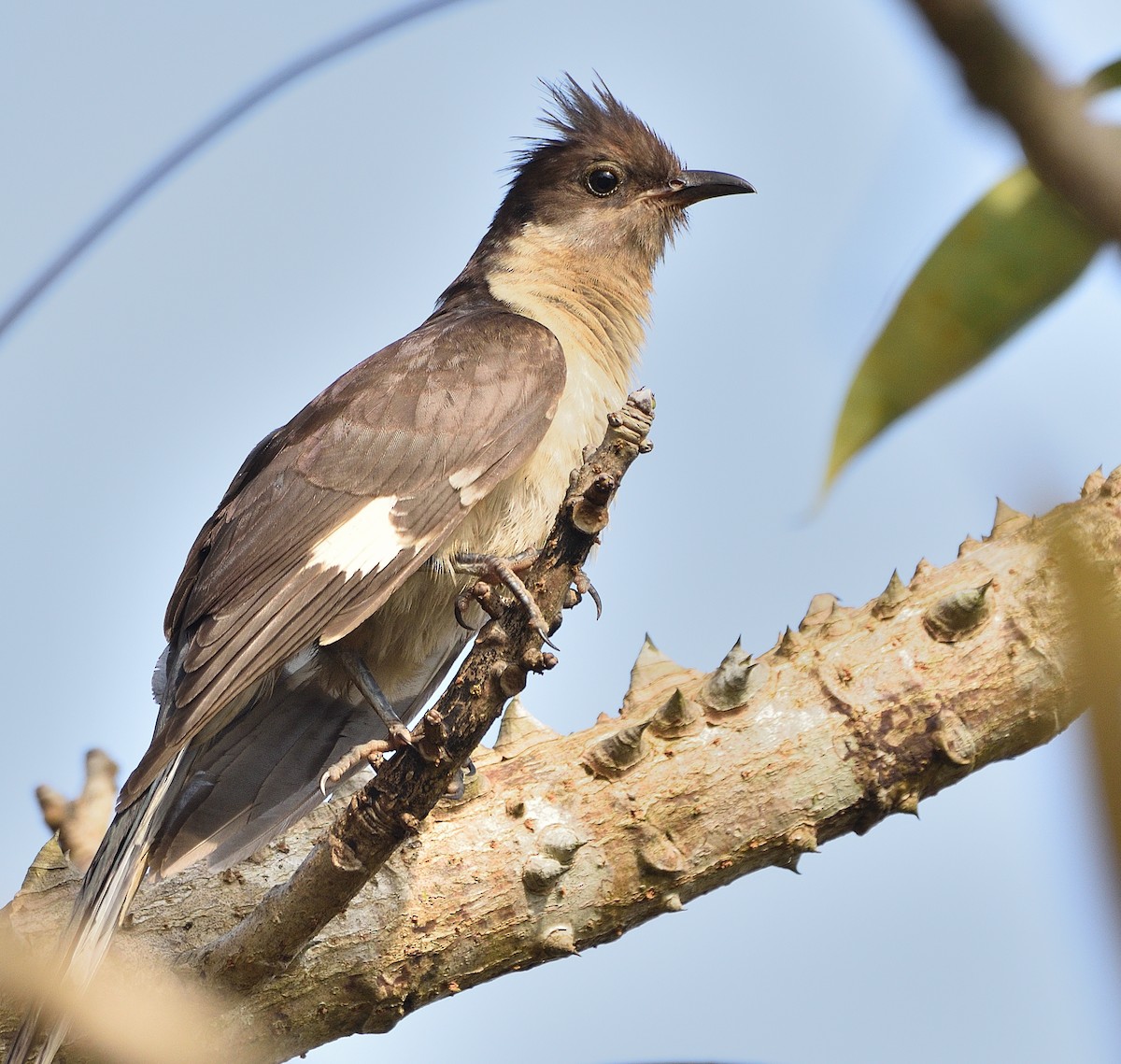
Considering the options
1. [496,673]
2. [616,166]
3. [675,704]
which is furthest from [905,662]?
[616,166]

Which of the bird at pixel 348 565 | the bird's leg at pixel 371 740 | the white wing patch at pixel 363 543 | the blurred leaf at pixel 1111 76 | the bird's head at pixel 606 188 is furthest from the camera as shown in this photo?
the bird's head at pixel 606 188

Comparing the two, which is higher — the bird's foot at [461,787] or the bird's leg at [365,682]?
the bird's leg at [365,682]

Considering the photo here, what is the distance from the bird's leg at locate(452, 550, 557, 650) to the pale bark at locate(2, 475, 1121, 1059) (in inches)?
24.9

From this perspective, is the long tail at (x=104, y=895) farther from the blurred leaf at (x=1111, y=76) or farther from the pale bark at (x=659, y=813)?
the blurred leaf at (x=1111, y=76)

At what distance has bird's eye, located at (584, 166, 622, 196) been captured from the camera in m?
4.95

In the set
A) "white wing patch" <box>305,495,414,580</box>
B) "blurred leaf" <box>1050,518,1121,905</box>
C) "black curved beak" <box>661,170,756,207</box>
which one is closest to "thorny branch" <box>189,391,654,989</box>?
"white wing patch" <box>305,495,414,580</box>

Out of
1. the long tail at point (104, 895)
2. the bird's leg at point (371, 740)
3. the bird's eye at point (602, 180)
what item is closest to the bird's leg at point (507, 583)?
the bird's leg at point (371, 740)

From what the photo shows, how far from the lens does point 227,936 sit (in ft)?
9.84

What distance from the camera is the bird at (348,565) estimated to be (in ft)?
10.1

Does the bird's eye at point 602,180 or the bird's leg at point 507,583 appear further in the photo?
the bird's eye at point 602,180

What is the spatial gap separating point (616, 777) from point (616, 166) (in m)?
2.64

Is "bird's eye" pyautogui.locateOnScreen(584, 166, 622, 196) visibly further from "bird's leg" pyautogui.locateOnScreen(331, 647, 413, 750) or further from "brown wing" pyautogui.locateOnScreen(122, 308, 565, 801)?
"bird's leg" pyautogui.locateOnScreen(331, 647, 413, 750)

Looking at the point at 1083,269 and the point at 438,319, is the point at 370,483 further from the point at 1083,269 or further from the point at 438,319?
the point at 1083,269

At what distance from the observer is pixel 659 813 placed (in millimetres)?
3188
